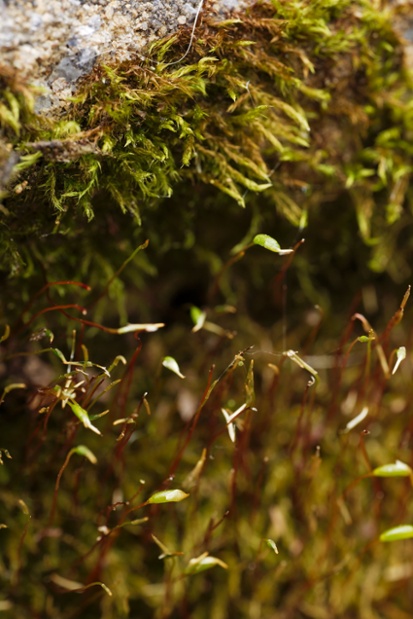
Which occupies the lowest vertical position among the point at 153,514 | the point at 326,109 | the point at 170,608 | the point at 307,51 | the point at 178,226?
the point at 170,608

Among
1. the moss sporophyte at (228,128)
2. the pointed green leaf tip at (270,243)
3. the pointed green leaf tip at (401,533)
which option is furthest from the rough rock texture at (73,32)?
the pointed green leaf tip at (401,533)

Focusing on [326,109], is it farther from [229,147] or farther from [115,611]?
[115,611]

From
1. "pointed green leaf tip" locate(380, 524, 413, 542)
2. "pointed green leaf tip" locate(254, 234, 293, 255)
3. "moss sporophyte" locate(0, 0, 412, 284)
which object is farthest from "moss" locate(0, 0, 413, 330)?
"pointed green leaf tip" locate(380, 524, 413, 542)

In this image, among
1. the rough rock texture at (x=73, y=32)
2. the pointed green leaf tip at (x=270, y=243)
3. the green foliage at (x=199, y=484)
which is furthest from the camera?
the green foliage at (x=199, y=484)

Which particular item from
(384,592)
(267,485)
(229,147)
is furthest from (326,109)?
(384,592)

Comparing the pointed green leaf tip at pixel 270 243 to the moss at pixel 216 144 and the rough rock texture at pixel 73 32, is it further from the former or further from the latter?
the rough rock texture at pixel 73 32

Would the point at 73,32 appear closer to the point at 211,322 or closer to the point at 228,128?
the point at 228,128

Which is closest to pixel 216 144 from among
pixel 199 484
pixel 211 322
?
pixel 211 322

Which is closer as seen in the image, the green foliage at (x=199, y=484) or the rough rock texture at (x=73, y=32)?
the rough rock texture at (x=73, y=32)
